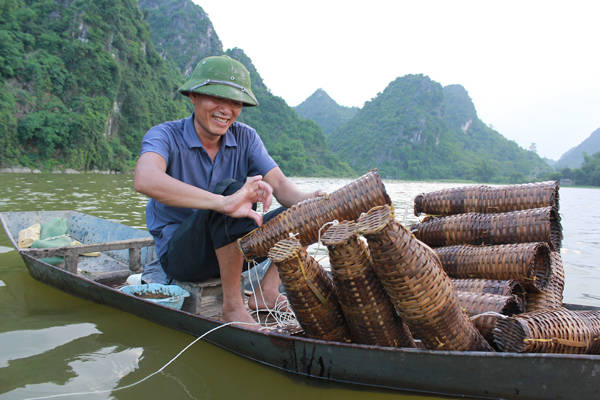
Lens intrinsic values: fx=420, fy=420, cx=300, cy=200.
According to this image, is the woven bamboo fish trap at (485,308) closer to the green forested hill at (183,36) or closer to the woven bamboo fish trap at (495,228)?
the woven bamboo fish trap at (495,228)

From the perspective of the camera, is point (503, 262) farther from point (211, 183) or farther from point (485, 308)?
point (211, 183)

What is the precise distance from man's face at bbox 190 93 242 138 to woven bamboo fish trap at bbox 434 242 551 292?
1663 millimetres

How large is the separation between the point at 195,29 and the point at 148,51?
1463 inches

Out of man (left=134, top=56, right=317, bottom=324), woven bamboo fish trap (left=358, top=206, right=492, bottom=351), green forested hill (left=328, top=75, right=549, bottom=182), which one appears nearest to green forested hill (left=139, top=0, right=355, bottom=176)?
green forested hill (left=328, top=75, right=549, bottom=182)

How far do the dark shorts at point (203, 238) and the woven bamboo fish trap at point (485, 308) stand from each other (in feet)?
4.14

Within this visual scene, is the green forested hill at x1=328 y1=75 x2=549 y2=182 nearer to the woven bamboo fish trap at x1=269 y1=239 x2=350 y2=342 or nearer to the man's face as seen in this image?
the man's face

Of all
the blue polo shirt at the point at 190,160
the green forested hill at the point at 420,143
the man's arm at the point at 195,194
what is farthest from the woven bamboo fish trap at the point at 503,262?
the green forested hill at the point at 420,143

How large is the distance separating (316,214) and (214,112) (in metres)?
0.94

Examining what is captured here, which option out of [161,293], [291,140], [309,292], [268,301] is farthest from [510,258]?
[291,140]

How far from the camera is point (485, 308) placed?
2.20 metres

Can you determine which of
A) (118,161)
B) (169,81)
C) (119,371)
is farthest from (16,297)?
(169,81)

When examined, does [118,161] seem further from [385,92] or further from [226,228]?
[385,92]

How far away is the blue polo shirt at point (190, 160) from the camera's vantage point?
8.93ft

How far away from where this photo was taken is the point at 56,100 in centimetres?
3641
